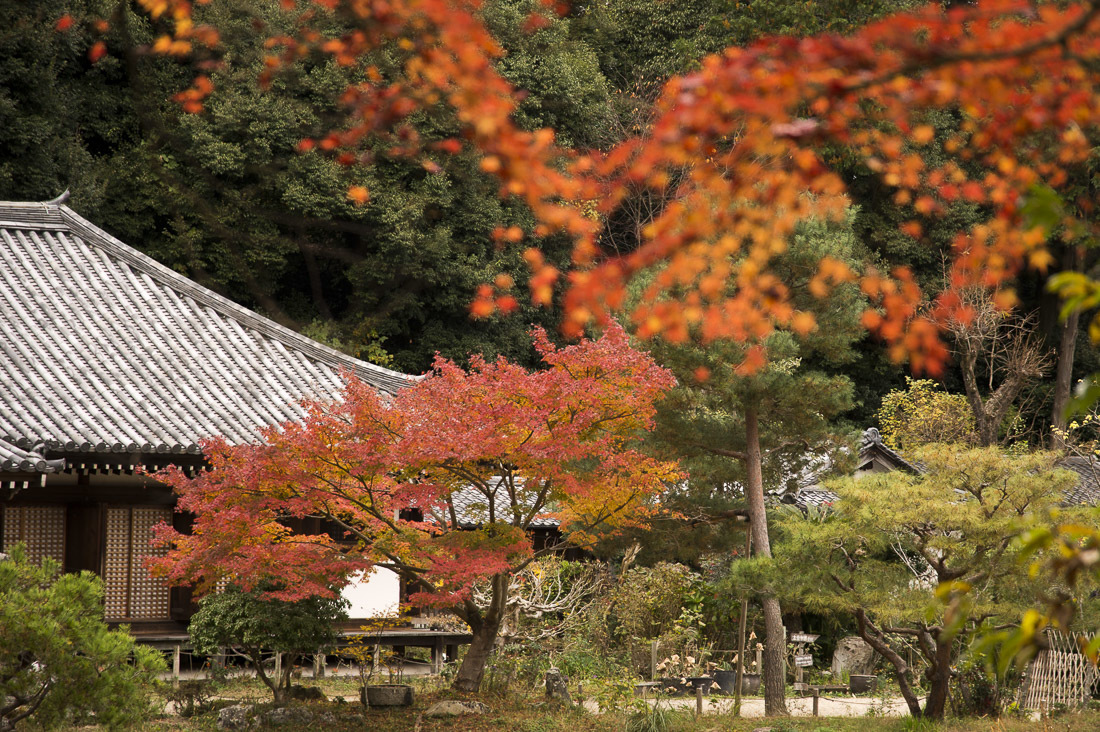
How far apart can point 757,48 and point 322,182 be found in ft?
76.9

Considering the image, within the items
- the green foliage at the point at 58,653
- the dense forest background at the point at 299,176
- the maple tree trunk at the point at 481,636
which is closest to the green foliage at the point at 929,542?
the maple tree trunk at the point at 481,636

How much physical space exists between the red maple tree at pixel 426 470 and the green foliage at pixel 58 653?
9.53 feet

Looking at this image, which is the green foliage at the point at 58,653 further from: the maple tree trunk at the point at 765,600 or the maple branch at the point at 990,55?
the maple tree trunk at the point at 765,600

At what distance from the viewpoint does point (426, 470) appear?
11000mm

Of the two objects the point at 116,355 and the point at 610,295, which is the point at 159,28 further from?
the point at 610,295

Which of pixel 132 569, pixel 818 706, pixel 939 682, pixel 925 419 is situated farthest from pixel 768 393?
pixel 925 419

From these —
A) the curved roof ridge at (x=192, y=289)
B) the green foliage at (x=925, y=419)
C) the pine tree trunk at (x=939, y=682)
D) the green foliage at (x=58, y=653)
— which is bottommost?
the pine tree trunk at (x=939, y=682)

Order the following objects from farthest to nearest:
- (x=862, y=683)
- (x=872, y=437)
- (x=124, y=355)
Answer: (x=872, y=437), (x=862, y=683), (x=124, y=355)

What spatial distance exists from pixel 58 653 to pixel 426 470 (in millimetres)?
4661

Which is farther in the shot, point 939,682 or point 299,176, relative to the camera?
point 299,176

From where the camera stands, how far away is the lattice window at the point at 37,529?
14.2 m

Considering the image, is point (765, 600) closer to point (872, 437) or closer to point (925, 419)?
point (872, 437)

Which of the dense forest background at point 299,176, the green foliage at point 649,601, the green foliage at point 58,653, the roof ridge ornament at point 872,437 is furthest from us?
the dense forest background at point 299,176

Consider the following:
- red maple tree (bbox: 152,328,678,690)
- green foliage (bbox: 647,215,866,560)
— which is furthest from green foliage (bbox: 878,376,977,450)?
red maple tree (bbox: 152,328,678,690)
